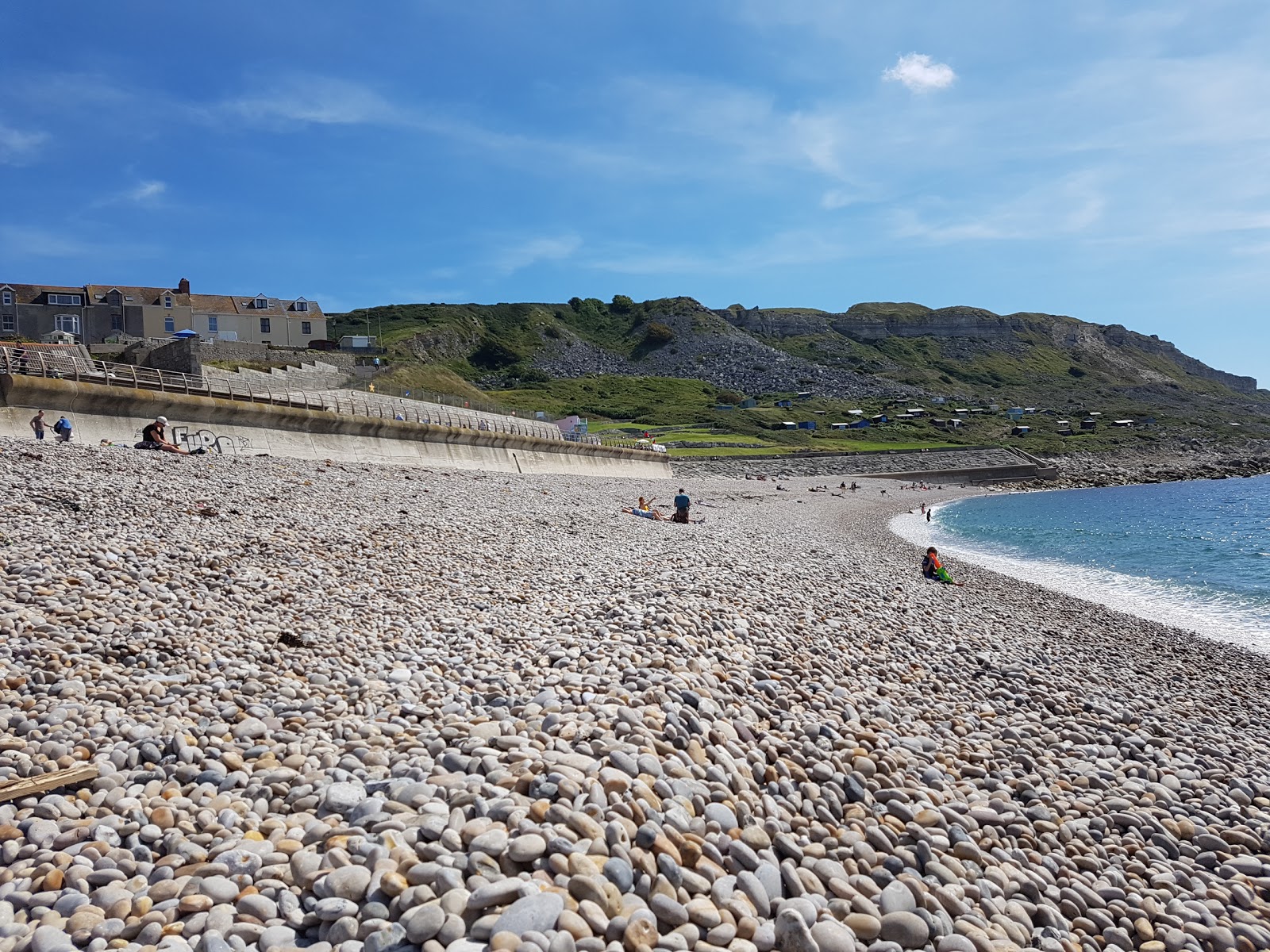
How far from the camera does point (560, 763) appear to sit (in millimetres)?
4871

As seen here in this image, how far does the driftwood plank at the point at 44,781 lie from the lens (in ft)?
14.3

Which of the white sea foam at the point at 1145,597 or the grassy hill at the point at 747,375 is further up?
the grassy hill at the point at 747,375

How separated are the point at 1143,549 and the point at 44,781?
1362 inches

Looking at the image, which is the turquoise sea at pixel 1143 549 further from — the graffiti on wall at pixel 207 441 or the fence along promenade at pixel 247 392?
the graffiti on wall at pixel 207 441

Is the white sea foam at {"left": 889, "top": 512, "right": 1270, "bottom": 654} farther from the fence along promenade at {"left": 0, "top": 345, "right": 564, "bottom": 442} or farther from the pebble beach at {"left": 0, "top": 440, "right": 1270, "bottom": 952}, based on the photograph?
the fence along promenade at {"left": 0, "top": 345, "right": 564, "bottom": 442}

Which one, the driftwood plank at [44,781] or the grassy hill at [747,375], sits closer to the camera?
the driftwood plank at [44,781]

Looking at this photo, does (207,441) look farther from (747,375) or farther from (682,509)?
(747,375)

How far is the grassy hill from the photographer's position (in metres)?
102

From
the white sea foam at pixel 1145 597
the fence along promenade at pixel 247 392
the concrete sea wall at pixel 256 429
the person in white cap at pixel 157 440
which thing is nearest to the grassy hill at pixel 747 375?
the fence along promenade at pixel 247 392

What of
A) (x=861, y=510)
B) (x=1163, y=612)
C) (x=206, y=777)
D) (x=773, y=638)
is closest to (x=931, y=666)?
(x=773, y=638)

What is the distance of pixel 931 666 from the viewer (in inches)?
360

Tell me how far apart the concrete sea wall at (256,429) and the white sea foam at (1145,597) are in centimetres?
2042

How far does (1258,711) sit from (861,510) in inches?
1472

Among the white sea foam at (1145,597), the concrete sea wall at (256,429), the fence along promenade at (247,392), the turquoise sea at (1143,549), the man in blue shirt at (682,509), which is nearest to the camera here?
the white sea foam at (1145,597)
